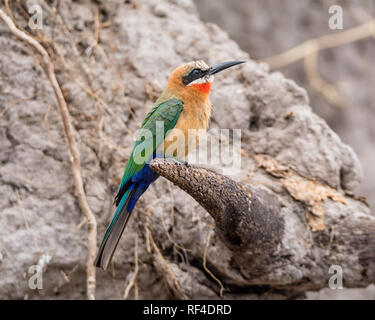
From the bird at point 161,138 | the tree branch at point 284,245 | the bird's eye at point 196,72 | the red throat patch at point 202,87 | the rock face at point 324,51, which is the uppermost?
the rock face at point 324,51

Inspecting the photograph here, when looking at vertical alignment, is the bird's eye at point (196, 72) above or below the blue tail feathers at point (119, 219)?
above

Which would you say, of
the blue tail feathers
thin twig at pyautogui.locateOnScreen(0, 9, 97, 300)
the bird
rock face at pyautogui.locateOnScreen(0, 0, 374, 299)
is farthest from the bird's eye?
thin twig at pyautogui.locateOnScreen(0, 9, 97, 300)

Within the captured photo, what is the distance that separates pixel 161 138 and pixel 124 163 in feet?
1.60

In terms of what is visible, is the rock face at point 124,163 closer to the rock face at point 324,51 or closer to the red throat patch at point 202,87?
A: the red throat patch at point 202,87

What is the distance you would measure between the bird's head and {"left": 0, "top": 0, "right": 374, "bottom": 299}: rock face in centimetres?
45

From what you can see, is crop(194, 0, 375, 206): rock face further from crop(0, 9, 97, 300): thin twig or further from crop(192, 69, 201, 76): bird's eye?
crop(0, 9, 97, 300): thin twig

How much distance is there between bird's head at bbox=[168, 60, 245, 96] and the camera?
310 centimetres

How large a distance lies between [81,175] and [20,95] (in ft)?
2.01

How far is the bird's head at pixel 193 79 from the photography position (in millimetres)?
3102

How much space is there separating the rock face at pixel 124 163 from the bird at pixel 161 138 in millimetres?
348

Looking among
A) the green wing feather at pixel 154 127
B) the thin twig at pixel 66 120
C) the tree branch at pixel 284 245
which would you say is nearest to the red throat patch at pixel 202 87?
the green wing feather at pixel 154 127

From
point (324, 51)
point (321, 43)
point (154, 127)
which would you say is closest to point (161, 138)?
point (154, 127)

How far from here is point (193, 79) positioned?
3.12 meters
